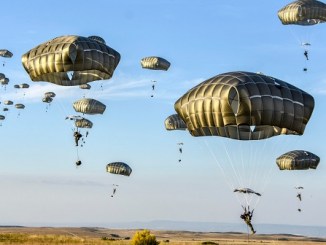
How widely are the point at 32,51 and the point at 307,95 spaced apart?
2188 centimetres

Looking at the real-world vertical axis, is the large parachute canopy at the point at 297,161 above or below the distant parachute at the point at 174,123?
below

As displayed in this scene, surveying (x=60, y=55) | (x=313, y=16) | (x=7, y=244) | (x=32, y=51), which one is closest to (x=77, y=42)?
(x=60, y=55)

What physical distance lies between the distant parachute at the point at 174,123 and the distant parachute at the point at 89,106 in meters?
8.32

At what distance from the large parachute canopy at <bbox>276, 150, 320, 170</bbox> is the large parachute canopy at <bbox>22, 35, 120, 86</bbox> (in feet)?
66.1

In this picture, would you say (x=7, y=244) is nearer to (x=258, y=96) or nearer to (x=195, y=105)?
(x=195, y=105)

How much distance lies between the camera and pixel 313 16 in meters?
51.4

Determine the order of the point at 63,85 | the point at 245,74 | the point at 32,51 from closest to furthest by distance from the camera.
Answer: the point at 245,74 < the point at 32,51 < the point at 63,85

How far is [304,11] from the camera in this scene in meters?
51.0

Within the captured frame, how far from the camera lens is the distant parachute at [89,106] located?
63.2m

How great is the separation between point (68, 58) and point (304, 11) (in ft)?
84.2

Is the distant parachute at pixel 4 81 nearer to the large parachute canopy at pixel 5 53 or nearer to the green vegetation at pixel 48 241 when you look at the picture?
the large parachute canopy at pixel 5 53

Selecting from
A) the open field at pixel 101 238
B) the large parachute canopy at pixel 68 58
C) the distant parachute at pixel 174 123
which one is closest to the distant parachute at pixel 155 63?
the distant parachute at pixel 174 123

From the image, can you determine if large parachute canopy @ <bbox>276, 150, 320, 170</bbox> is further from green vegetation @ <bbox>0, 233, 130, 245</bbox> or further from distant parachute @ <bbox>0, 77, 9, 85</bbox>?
distant parachute @ <bbox>0, 77, 9, 85</bbox>

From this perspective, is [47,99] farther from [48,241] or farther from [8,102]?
[48,241]
